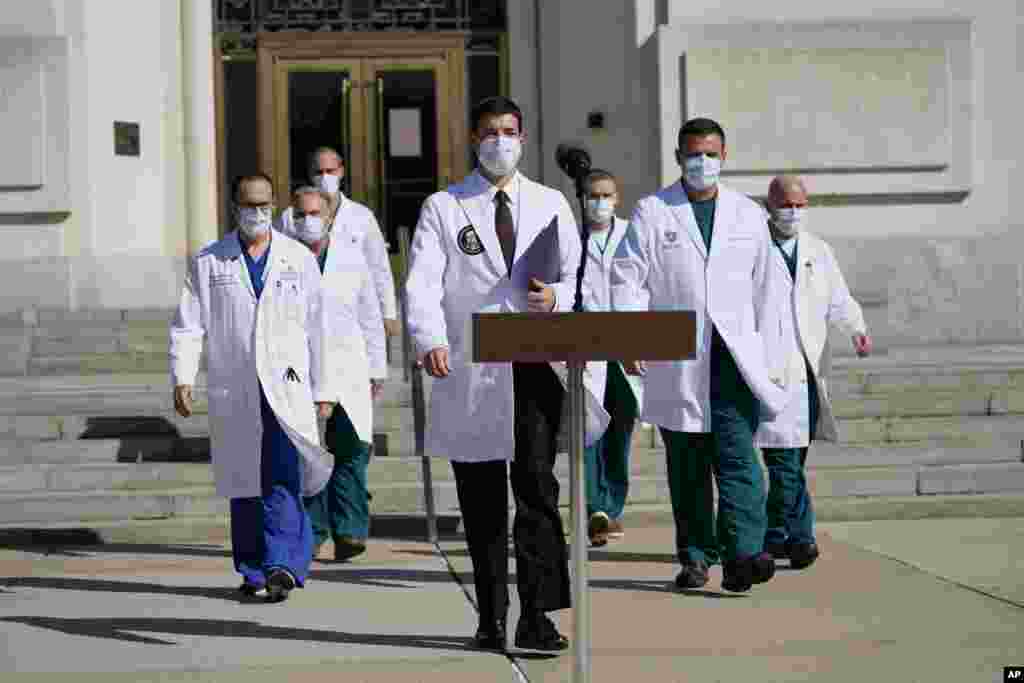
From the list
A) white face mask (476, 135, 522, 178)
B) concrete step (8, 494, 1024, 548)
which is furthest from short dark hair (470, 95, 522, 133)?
→ concrete step (8, 494, 1024, 548)

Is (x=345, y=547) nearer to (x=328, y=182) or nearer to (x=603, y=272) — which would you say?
A: (x=603, y=272)

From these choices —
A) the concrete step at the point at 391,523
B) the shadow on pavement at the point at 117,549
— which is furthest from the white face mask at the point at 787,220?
the shadow on pavement at the point at 117,549

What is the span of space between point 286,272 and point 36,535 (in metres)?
2.72

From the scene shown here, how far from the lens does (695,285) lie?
8.64 m

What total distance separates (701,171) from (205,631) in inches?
110

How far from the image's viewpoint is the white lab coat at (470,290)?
24.0ft

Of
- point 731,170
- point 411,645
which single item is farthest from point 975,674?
point 731,170

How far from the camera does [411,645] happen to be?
7.30 m

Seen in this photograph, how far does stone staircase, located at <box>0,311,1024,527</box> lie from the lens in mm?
11383

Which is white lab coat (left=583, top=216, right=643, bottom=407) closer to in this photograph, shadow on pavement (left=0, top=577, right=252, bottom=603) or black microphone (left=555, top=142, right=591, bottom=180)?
shadow on pavement (left=0, top=577, right=252, bottom=603)

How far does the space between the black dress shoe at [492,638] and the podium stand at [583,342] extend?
1.28m

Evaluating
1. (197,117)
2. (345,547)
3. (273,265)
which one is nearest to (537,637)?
(273,265)

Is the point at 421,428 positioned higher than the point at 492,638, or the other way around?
the point at 421,428

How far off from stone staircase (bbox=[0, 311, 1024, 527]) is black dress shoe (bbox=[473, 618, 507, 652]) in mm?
4089
